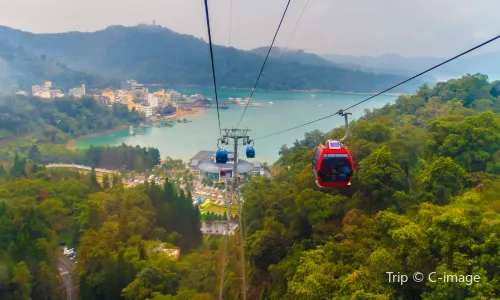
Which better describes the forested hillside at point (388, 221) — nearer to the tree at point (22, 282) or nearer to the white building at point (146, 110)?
the tree at point (22, 282)

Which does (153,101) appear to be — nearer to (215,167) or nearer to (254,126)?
(254,126)

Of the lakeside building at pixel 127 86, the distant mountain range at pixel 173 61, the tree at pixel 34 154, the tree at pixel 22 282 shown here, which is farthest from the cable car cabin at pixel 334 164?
the lakeside building at pixel 127 86

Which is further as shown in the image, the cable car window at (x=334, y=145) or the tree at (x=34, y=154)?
the tree at (x=34, y=154)

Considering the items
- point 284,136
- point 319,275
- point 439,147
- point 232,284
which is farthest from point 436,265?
point 284,136

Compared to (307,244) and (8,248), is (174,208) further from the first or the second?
(307,244)

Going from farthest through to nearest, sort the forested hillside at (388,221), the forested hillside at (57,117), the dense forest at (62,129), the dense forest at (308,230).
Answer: the forested hillside at (57,117) → the dense forest at (62,129) → the dense forest at (308,230) → the forested hillside at (388,221)

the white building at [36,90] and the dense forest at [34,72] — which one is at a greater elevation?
the dense forest at [34,72]

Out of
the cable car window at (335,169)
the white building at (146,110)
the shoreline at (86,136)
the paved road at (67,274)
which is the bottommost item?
the paved road at (67,274)
